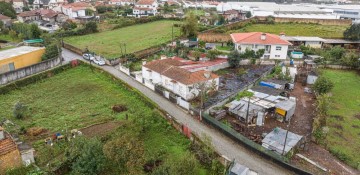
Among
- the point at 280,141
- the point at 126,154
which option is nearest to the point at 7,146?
the point at 126,154

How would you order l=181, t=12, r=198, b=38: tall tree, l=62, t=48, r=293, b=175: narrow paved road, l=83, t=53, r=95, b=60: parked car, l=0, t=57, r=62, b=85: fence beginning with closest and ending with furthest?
l=62, t=48, r=293, b=175: narrow paved road < l=0, t=57, r=62, b=85: fence < l=83, t=53, r=95, b=60: parked car < l=181, t=12, r=198, b=38: tall tree

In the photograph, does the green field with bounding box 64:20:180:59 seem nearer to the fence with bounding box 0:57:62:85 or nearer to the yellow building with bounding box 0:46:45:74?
the fence with bounding box 0:57:62:85

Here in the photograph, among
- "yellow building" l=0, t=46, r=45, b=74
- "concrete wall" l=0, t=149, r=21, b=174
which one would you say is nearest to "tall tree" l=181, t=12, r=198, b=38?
"yellow building" l=0, t=46, r=45, b=74

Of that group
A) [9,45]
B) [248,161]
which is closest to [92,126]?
[248,161]

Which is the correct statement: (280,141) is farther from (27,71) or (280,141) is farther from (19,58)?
(19,58)

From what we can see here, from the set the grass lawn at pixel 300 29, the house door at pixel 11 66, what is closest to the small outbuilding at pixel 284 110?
the house door at pixel 11 66

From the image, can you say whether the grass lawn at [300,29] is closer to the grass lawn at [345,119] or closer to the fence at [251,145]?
the grass lawn at [345,119]

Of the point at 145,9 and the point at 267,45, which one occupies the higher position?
the point at 145,9

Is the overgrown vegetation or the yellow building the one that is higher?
the yellow building
